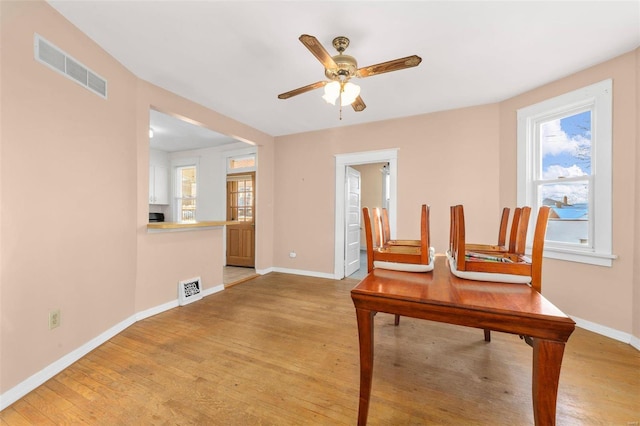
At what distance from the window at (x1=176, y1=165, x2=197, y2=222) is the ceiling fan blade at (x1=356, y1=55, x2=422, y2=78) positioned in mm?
5201

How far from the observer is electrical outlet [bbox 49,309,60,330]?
1763 millimetres

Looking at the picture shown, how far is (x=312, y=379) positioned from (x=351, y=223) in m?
3.13

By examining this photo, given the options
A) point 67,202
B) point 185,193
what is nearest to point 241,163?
point 185,193

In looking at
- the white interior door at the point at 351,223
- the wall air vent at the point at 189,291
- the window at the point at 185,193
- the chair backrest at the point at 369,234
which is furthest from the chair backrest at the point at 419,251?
the window at the point at 185,193

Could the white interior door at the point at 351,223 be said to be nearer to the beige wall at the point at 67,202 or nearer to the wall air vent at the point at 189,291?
the wall air vent at the point at 189,291

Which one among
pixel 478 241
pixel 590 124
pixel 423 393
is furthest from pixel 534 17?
pixel 423 393

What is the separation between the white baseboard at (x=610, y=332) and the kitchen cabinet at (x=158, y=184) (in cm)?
713

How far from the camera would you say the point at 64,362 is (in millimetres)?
1831

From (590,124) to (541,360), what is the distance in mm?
2882

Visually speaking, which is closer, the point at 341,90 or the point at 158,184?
the point at 341,90

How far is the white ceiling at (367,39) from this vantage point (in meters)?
1.76

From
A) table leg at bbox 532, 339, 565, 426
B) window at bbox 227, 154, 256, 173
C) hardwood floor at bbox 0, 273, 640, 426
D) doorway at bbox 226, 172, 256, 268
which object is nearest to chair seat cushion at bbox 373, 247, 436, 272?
table leg at bbox 532, 339, 565, 426

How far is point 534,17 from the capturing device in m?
1.82

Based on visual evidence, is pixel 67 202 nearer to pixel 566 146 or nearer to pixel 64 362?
pixel 64 362
